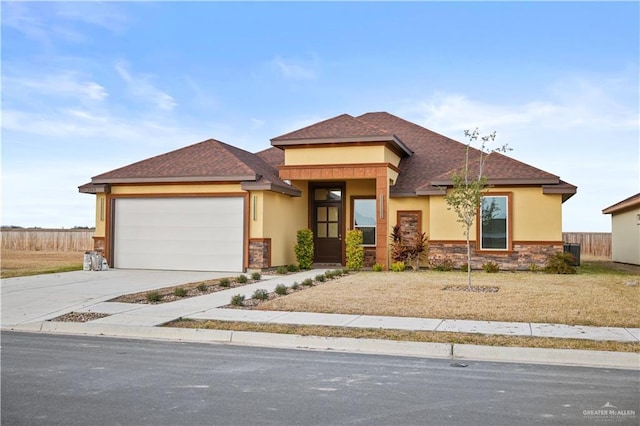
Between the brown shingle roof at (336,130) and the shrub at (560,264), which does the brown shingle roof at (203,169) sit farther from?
the shrub at (560,264)

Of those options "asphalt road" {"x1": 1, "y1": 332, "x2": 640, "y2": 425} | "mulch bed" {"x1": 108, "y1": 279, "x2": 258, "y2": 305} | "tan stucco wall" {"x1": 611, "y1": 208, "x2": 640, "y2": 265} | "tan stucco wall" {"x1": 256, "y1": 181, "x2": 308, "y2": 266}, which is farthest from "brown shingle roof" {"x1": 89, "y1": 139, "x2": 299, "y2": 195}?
"tan stucco wall" {"x1": 611, "y1": 208, "x2": 640, "y2": 265}

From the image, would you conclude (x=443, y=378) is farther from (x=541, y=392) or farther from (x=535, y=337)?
(x=535, y=337)

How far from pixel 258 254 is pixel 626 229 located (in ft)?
61.4

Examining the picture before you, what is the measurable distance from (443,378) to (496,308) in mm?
5066

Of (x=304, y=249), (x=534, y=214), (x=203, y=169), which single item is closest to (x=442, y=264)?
(x=534, y=214)

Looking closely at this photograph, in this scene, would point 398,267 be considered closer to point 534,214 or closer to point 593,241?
point 534,214

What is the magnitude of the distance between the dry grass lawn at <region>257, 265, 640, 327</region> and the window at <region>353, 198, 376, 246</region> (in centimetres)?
664

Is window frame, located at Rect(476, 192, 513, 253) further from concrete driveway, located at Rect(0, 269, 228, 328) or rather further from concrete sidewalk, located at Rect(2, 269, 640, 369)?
concrete sidewalk, located at Rect(2, 269, 640, 369)

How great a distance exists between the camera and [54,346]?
28.6 ft

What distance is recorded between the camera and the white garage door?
20.8m

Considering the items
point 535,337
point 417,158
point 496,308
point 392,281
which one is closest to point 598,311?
point 496,308

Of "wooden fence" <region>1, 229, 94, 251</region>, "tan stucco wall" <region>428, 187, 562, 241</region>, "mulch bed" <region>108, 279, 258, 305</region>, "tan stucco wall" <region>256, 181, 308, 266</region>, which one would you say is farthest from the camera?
"wooden fence" <region>1, 229, 94, 251</region>

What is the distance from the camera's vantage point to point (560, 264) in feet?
65.8

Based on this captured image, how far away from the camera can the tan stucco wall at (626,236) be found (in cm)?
2638
